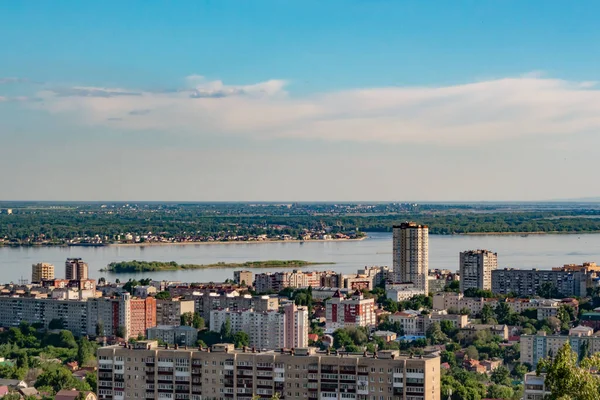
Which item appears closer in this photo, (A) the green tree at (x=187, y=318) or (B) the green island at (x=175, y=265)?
(A) the green tree at (x=187, y=318)

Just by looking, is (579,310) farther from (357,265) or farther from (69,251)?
(69,251)

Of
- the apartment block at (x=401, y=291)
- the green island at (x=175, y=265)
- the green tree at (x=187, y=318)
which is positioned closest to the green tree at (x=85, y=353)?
the green tree at (x=187, y=318)

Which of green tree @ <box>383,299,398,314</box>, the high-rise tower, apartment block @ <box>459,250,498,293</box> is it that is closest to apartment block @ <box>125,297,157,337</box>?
green tree @ <box>383,299,398,314</box>

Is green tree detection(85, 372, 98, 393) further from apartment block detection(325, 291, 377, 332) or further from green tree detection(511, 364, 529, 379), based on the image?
apartment block detection(325, 291, 377, 332)

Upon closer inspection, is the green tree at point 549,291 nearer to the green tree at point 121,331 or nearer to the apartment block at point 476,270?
the apartment block at point 476,270

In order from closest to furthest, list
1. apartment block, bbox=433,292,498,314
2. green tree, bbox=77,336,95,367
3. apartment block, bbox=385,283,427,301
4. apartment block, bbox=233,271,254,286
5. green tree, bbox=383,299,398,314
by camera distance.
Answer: green tree, bbox=77,336,95,367, green tree, bbox=383,299,398,314, apartment block, bbox=433,292,498,314, apartment block, bbox=385,283,427,301, apartment block, bbox=233,271,254,286

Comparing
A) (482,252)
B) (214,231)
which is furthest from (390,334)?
(214,231)
